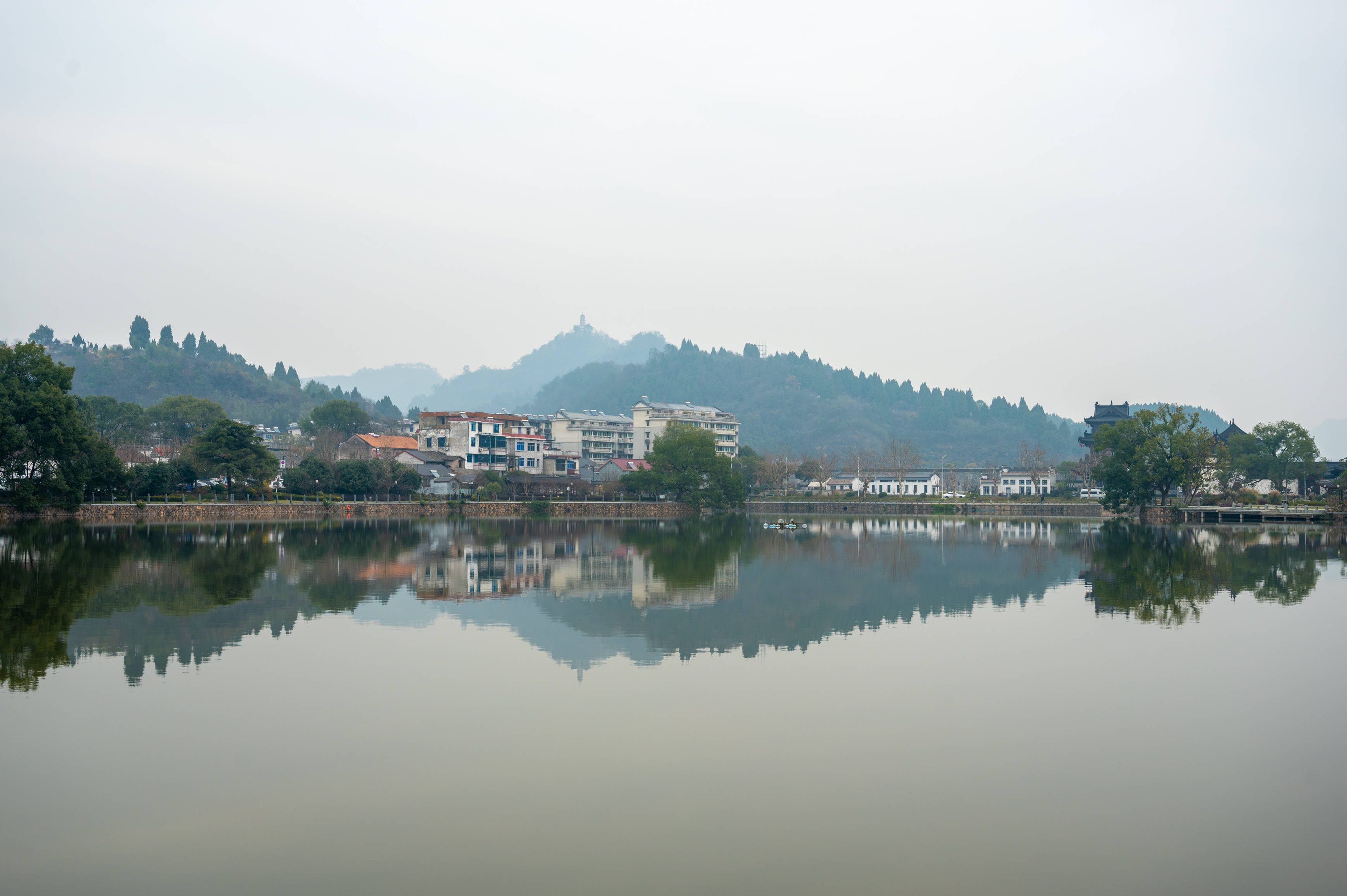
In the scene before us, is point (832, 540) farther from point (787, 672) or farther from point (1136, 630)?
point (787, 672)

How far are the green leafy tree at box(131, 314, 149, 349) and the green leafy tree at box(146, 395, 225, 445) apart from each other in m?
66.8

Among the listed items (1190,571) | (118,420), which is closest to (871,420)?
(118,420)

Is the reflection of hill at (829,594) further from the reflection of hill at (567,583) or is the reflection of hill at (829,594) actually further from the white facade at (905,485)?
the white facade at (905,485)

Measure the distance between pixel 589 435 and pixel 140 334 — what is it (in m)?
88.1

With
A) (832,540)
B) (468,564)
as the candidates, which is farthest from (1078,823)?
(832,540)

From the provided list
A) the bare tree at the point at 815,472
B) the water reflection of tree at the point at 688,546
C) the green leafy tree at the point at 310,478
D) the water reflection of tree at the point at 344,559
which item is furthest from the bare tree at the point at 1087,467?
the water reflection of tree at the point at 344,559

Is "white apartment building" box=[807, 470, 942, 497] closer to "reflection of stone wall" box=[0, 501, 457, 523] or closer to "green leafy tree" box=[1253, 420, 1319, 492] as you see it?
"green leafy tree" box=[1253, 420, 1319, 492]

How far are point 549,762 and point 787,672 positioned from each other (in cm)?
443

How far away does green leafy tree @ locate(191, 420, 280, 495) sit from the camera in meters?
45.7

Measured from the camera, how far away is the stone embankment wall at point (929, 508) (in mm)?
68688

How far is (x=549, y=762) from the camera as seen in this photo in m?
8.00

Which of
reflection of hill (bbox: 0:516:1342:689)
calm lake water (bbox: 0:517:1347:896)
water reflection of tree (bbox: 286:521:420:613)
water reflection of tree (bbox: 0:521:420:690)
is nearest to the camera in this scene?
calm lake water (bbox: 0:517:1347:896)

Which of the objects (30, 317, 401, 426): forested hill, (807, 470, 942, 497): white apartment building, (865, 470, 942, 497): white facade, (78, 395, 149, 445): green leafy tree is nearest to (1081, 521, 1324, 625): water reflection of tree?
(807, 470, 942, 497): white apartment building

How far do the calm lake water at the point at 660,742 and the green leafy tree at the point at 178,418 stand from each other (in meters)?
68.9
